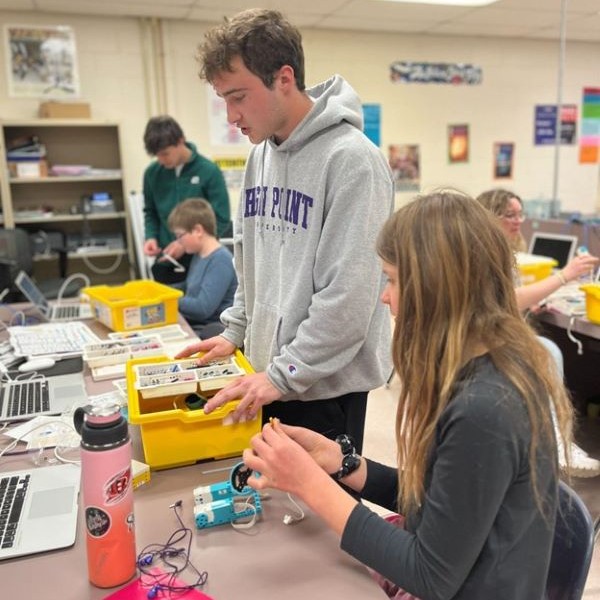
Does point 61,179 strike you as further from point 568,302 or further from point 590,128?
point 590,128

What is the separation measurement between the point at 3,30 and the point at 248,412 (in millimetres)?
4282

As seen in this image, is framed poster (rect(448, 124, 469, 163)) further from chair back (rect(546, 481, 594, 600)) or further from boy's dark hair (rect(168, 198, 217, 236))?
chair back (rect(546, 481, 594, 600))

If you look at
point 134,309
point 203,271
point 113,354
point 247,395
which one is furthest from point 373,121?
point 247,395

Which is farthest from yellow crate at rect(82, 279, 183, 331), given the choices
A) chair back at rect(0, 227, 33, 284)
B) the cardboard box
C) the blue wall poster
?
the blue wall poster

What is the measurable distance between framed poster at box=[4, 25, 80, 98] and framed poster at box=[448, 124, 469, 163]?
11.1 ft

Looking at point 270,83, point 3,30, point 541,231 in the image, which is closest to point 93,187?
point 3,30

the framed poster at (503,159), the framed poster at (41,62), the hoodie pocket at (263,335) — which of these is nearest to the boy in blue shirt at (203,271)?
the hoodie pocket at (263,335)

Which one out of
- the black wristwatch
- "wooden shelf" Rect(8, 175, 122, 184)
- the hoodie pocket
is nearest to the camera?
the black wristwatch

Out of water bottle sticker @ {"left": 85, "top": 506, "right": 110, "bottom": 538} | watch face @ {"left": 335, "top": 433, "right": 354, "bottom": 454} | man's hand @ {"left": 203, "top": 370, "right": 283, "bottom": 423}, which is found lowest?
watch face @ {"left": 335, "top": 433, "right": 354, "bottom": 454}

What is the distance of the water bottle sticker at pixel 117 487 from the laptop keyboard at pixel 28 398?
2.47 ft

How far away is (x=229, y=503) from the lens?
3.06 feet

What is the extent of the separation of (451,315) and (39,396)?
117cm

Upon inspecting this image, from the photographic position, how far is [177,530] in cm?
91

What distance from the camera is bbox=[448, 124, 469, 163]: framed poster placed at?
552cm
